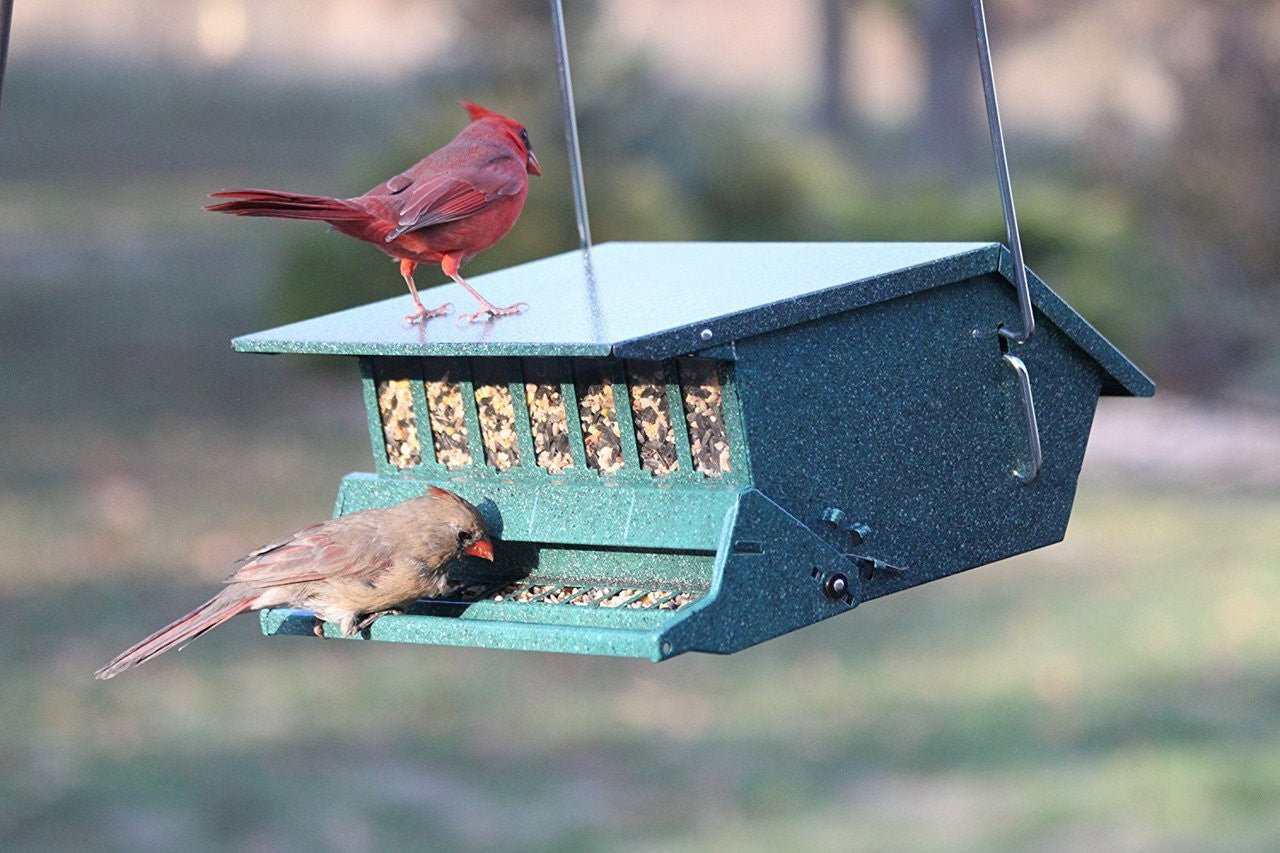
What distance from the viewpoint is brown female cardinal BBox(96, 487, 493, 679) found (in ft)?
12.1

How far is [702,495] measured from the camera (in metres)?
3.55

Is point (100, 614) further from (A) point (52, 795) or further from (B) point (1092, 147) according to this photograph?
(B) point (1092, 147)

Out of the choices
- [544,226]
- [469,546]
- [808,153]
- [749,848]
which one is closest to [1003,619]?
[749,848]

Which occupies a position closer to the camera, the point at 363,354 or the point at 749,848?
the point at 363,354

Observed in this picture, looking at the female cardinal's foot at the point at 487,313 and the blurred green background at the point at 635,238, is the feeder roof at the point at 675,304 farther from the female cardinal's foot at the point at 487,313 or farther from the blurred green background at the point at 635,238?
the blurred green background at the point at 635,238

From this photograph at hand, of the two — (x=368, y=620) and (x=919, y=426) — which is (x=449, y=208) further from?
(x=919, y=426)

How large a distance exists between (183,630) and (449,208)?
0.93 metres

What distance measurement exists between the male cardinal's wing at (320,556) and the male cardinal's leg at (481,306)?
1.44 ft

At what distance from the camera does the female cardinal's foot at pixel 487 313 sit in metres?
3.77

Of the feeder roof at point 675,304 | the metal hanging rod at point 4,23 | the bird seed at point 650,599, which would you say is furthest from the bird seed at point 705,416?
the metal hanging rod at point 4,23

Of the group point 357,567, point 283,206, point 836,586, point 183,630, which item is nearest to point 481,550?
point 357,567

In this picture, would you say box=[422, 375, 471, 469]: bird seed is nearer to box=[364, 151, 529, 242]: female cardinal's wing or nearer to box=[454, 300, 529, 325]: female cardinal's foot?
box=[454, 300, 529, 325]: female cardinal's foot

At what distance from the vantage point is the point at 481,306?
3922 mm

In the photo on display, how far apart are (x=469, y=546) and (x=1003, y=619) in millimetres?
8126
